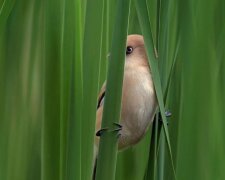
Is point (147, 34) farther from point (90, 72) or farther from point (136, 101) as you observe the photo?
point (136, 101)

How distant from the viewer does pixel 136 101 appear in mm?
794

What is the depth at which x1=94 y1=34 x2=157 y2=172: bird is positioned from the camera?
30.5 inches

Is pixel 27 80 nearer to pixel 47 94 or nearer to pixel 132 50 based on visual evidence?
pixel 47 94

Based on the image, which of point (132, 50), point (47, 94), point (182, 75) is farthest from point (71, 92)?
point (132, 50)

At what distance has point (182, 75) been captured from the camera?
2.15 feet

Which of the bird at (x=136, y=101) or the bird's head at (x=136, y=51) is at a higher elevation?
the bird's head at (x=136, y=51)

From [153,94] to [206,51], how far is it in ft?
0.51

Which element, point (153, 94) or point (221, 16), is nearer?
point (221, 16)

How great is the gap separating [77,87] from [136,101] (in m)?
0.23

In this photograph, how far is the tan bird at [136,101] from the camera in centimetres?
77

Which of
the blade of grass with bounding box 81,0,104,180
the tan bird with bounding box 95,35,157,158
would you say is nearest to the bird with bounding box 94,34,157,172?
the tan bird with bounding box 95,35,157,158

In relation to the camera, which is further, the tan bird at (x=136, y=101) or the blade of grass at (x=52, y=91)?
the tan bird at (x=136, y=101)

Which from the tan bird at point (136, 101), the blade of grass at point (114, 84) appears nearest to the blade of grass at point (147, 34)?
the blade of grass at point (114, 84)

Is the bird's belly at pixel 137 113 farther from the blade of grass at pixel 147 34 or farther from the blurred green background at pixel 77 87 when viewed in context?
the blade of grass at pixel 147 34
